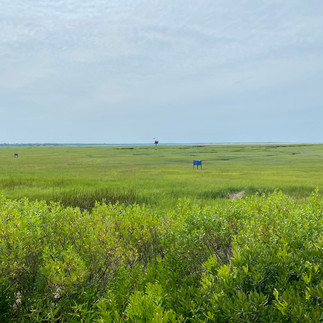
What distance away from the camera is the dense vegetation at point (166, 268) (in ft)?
12.3

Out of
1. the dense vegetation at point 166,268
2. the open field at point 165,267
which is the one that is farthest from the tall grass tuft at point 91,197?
the open field at point 165,267

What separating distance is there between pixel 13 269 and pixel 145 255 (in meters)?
3.36

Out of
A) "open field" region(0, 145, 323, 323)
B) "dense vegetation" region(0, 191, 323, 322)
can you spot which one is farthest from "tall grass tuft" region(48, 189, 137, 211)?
"open field" region(0, 145, 323, 323)

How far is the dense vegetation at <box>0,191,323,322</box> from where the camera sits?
375 cm

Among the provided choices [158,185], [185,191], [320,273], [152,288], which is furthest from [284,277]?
[158,185]

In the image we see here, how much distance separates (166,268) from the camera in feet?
17.7

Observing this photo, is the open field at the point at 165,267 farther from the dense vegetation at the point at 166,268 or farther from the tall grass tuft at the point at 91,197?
the tall grass tuft at the point at 91,197

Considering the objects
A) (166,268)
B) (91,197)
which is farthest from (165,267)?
(91,197)

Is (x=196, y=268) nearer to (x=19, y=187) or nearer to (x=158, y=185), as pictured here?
(x=158, y=185)

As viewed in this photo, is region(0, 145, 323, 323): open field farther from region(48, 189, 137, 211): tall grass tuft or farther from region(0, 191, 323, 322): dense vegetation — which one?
region(48, 189, 137, 211): tall grass tuft

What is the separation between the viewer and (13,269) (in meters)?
5.34

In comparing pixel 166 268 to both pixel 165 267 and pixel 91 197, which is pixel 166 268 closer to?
pixel 165 267

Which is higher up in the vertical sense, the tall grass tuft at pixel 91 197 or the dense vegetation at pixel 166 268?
the dense vegetation at pixel 166 268

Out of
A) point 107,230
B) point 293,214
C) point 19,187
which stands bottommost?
point 19,187
